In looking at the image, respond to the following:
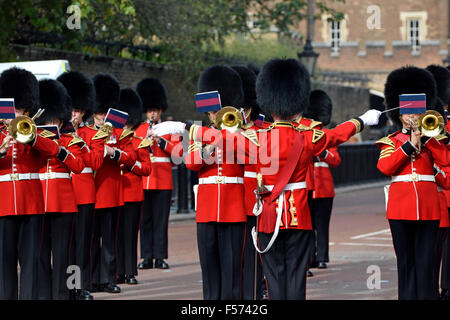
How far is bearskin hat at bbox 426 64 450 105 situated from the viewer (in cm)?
923

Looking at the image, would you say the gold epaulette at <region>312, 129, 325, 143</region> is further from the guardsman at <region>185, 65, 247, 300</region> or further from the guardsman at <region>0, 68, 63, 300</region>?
the guardsman at <region>0, 68, 63, 300</region>

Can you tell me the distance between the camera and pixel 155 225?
11.0 meters

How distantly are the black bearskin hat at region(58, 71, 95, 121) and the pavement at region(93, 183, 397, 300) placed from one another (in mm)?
1645

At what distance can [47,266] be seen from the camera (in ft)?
25.2

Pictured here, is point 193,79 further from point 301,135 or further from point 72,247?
point 301,135

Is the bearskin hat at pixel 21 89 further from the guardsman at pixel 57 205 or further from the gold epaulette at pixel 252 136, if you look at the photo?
the gold epaulette at pixel 252 136

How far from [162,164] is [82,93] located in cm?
206

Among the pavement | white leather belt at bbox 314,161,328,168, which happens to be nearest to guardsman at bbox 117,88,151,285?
the pavement

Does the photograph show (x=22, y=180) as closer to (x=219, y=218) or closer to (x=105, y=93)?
(x=219, y=218)

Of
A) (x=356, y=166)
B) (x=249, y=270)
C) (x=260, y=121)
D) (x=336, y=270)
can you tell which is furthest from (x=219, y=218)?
(x=356, y=166)

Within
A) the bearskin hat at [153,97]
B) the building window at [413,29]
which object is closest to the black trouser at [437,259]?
the bearskin hat at [153,97]
